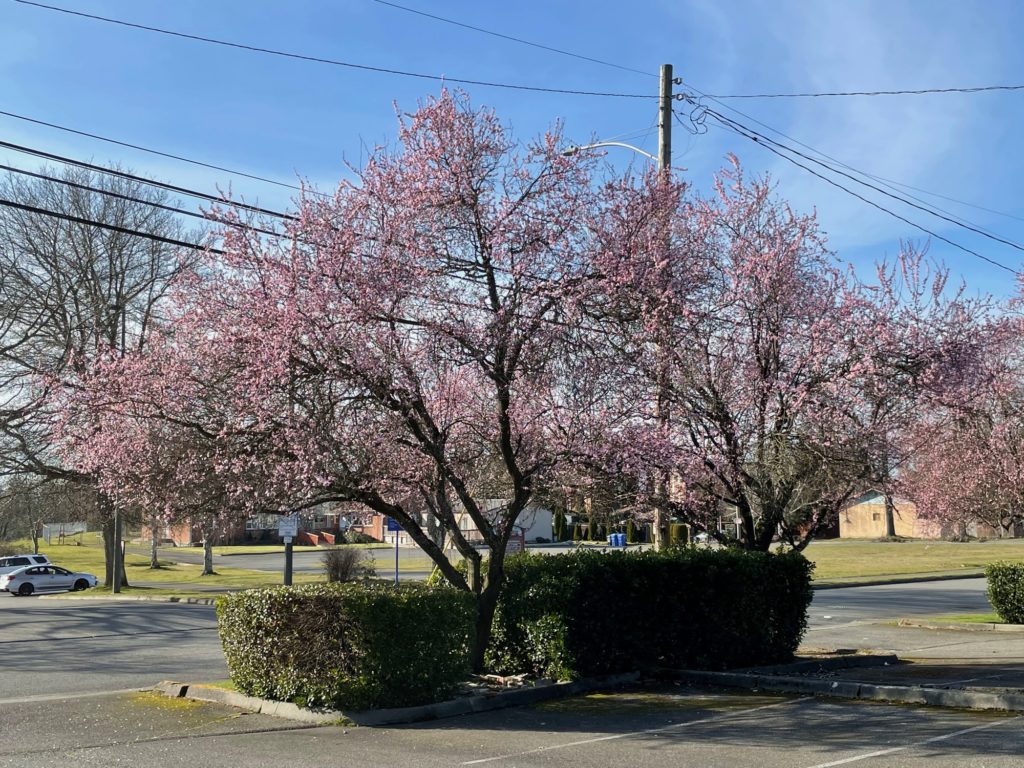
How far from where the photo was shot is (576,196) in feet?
38.0

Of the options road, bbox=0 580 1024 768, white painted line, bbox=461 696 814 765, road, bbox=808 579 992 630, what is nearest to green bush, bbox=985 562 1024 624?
road, bbox=808 579 992 630

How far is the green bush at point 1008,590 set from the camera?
20.4m

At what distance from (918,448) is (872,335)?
2654 millimetres

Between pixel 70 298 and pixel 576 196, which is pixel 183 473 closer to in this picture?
pixel 576 196

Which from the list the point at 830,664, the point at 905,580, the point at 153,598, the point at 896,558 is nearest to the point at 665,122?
the point at 830,664

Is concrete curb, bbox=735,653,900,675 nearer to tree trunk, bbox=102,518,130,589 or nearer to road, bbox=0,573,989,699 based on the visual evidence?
road, bbox=0,573,989,699

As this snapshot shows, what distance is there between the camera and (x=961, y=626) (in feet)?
68.5

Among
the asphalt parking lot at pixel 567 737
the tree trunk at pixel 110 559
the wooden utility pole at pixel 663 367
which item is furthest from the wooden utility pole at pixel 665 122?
the tree trunk at pixel 110 559

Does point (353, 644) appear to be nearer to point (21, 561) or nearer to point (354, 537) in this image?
point (21, 561)

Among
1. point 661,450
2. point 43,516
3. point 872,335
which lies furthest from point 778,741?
point 43,516

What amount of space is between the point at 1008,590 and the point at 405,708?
15.1 metres

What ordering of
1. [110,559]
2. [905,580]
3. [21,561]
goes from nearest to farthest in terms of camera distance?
[905,580] → [110,559] → [21,561]

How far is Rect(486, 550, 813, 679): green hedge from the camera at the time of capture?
1226 cm

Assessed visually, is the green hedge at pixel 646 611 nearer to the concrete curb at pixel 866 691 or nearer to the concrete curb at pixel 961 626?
the concrete curb at pixel 866 691
